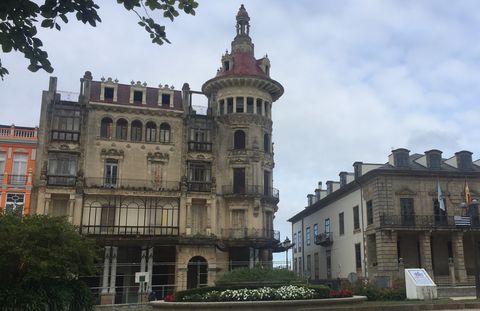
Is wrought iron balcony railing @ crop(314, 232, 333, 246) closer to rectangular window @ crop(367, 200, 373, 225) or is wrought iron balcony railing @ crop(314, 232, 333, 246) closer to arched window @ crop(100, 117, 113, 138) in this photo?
rectangular window @ crop(367, 200, 373, 225)

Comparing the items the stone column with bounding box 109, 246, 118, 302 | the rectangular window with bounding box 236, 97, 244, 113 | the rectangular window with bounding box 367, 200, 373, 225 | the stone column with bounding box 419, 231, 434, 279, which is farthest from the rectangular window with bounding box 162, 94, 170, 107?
the stone column with bounding box 419, 231, 434, 279

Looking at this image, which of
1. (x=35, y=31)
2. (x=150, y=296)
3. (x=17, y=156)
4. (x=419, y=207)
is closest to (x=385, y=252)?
(x=419, y=207)

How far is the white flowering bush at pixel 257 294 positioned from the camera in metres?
23.4

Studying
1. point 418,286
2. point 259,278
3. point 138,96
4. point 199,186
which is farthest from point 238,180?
point 418,286

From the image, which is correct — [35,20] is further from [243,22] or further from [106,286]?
[243,22]

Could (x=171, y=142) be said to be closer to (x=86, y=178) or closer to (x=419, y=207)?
(x=86, y=178)

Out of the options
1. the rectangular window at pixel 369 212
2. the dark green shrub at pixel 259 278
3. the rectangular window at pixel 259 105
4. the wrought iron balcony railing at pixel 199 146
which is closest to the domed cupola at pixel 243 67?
the rectangular window at pixel 259 105

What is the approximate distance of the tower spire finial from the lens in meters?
54.3

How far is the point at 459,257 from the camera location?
1714 inches

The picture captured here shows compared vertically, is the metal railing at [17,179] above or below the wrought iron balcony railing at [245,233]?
above

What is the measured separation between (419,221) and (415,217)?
47 centimetres

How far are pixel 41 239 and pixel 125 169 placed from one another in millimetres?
22870

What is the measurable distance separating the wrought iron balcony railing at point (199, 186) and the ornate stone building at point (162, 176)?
95 mm

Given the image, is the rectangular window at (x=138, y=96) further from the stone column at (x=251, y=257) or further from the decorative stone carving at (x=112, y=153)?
the stone column at (x=251, y=257)
